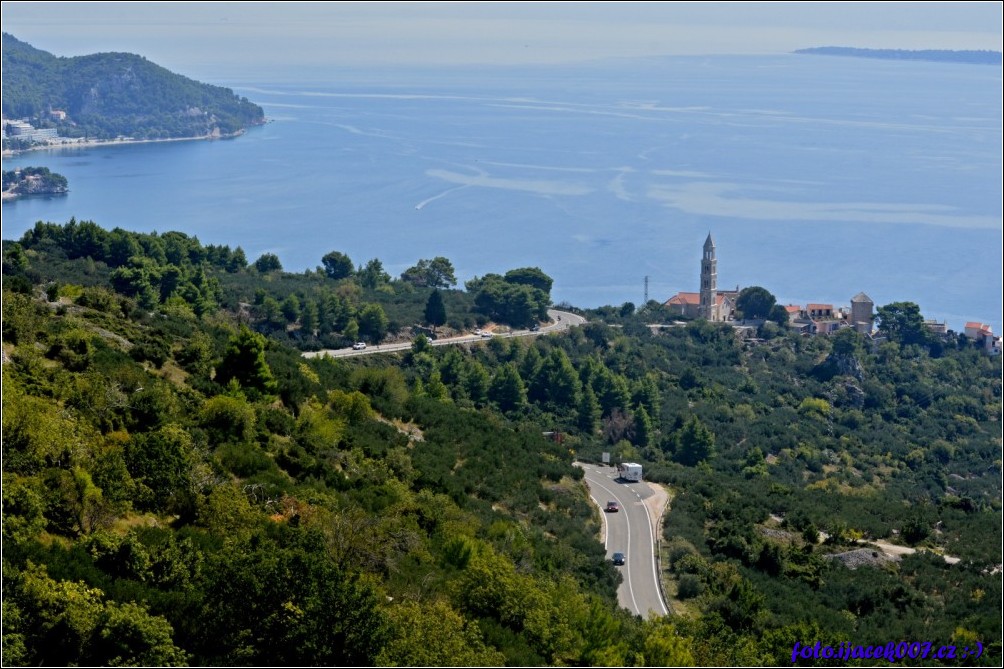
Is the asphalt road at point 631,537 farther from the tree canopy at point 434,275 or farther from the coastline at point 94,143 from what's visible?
the coastline at point 94,143

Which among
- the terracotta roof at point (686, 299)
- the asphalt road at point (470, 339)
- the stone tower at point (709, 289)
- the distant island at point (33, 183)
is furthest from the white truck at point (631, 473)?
the distant island at point (33, 183)

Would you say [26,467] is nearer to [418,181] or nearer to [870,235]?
[870,235]

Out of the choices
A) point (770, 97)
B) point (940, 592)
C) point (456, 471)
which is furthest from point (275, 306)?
point (770, 97)

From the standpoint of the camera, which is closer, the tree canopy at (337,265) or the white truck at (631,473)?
the white truck at (631,473)

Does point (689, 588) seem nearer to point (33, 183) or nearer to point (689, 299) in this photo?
point (689, 299)

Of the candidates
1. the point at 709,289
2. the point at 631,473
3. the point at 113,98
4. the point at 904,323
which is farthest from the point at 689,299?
the point at 113,98

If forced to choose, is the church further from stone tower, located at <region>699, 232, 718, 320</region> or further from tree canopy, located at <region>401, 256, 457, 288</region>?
tree canopy, located at <region>401, 256, 457, 288</region>
